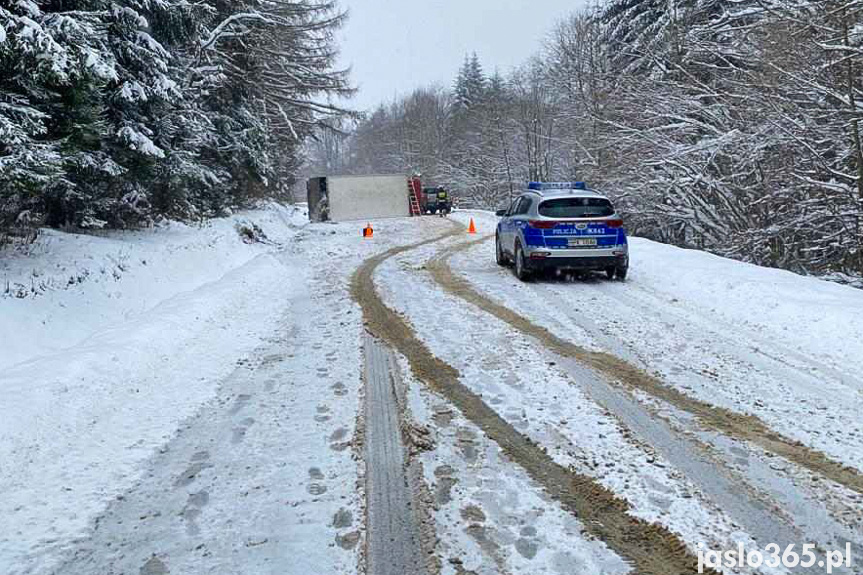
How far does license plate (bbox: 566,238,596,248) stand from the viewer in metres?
11.2

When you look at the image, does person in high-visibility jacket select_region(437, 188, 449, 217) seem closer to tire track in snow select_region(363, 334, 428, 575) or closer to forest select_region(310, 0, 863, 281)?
forest select_region(310, 0, 863, 281)

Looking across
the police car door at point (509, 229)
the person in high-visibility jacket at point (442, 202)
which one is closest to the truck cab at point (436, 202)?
the person in high-visibility jacket at point (442, 202)

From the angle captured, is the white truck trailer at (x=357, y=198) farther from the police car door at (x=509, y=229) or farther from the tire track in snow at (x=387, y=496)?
the tire track in snow at (x=387, y=496)

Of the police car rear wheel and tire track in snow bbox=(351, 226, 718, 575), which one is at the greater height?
the police car rear wheel

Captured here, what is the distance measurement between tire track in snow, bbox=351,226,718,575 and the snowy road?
0.02m

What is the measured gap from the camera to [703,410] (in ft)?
16.2

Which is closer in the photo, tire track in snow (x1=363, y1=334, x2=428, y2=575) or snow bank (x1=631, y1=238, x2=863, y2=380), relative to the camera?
tire track in snow (x1=363, y1=334, x2=428, y2=575)

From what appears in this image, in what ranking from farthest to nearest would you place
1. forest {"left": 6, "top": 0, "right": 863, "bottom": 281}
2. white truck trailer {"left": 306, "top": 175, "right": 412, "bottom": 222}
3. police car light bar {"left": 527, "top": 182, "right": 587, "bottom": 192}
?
white truck trailer {"left": 306, "top": 175, "right": 412, "bottom": 222}, police car light bar {"left": 527, "top": 182, "right": 587, "bottom": 192}, forest {"left": 6, "top": 0, "right": 863, "bottom": 281}

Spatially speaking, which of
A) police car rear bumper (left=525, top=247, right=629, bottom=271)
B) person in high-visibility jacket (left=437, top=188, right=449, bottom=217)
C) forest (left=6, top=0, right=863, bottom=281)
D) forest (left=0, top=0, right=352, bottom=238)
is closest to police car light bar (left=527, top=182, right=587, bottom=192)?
police car rear bumper (left=525, top=247, right=629, bottom=271)

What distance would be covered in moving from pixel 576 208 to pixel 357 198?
2586cm

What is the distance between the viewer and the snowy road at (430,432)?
126 inches

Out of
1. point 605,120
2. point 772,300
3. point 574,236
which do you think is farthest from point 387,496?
point 605,120

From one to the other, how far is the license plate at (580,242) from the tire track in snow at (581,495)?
5531mm

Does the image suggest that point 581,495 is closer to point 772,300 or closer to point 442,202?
point 772,300
